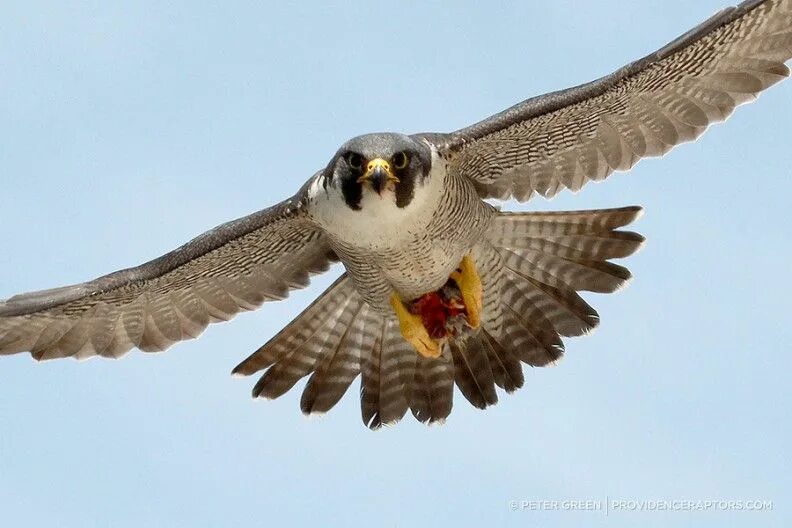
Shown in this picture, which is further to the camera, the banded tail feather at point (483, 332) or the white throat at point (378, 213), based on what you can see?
the banded tail feather at point (483, 332)

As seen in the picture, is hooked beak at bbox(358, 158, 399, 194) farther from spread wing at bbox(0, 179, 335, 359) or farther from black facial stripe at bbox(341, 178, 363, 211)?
spread wing at bbox(0, 179, 335, 359)

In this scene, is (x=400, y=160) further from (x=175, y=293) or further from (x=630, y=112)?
(x=175, y=293)

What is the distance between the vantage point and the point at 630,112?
56.4 feet

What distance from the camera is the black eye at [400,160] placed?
15578 mm

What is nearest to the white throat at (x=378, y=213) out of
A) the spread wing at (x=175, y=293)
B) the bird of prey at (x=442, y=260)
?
the bird of prey at (x=442, y=260)

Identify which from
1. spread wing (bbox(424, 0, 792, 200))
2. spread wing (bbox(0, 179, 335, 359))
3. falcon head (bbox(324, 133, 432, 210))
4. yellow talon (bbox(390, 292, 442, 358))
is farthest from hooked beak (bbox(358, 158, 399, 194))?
yellow talon (bbox(390, 292, 442, 358))

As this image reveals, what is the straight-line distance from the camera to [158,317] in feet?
59.7

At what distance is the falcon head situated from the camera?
15.5 m

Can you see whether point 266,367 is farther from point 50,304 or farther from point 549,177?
point 549,177

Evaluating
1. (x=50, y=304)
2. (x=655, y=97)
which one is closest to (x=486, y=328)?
(x=655, y=97)

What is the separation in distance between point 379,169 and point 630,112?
3162 mm

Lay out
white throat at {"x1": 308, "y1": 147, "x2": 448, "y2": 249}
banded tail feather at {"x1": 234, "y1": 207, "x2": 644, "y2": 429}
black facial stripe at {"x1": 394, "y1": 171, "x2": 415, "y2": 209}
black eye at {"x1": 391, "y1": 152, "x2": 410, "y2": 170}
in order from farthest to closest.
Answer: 1. banded tail feather at {"x1": 234, "y1": 207, "x2": 644, "y2": 429}
2. white throat at {"x1": 308, "y1": 147, "x2": 448, "y2": 249}
3. black facial stripe at {"x1": 394, "y1": 171, "x2": 415, "y2": 209}
4. black eye at {"x1": 391, "y1": 152, "x2": 410, "y2": 170}

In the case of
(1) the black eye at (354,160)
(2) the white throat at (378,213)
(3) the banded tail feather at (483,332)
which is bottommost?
(3) the banded tail feather at (483,332)

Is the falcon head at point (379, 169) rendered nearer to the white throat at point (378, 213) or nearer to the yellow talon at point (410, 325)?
the white throat at point (378, 213)
